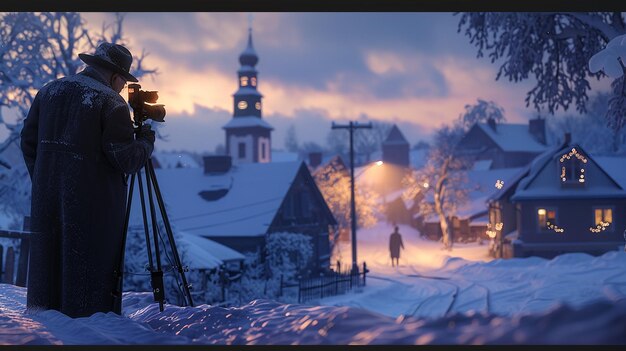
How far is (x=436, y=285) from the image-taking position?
14.1 meters

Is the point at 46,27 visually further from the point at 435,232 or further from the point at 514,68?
the point at 435,232

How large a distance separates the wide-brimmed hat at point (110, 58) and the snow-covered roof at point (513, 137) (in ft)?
56.4

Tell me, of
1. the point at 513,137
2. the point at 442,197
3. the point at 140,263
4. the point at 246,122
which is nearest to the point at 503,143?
the point at 513,137

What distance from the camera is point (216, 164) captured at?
1964 centimetres

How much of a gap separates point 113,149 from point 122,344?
1.12 meters

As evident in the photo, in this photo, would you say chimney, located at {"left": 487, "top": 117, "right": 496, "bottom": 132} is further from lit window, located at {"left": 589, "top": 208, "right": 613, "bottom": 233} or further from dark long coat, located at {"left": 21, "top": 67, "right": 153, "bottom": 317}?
dark long coat, located at {"left": 21, "top": 67, "right": 153, "bottom": 317}

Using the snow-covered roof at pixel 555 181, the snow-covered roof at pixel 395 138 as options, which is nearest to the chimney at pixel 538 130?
the snow-covered roof at pixel 555 181

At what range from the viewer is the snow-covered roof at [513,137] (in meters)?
20.3

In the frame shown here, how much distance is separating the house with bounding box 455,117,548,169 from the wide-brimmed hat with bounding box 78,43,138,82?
1650 cm

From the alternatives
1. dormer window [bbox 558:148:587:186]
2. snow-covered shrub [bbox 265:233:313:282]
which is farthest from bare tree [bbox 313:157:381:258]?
dormer window [bbox 558:148:587:186]

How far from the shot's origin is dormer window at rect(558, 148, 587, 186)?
34.8 feet

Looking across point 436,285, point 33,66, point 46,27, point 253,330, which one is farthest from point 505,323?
point 46,27

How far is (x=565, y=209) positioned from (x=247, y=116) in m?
19.3

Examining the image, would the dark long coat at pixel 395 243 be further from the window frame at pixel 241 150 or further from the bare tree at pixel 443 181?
the window frame at pixel 241 150
